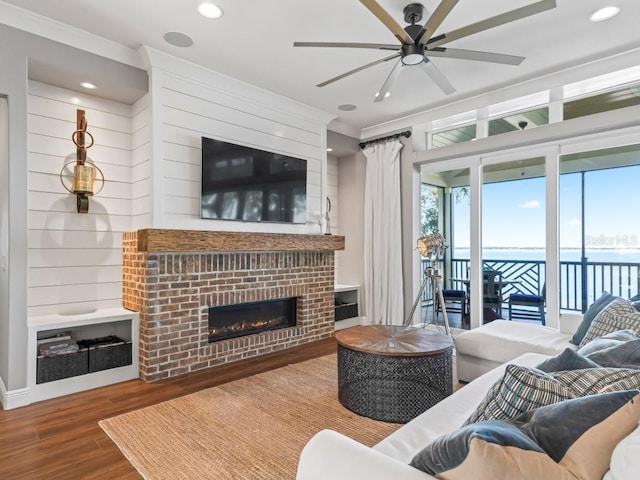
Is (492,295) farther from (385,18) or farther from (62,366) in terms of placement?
(62,366)

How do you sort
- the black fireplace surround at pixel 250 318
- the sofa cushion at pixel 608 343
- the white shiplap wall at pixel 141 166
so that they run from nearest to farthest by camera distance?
the sofa cushion at pixel 608 343 < the white shiplap wall at pixel 141 166 < the black fireplace surround at pixel 250 318

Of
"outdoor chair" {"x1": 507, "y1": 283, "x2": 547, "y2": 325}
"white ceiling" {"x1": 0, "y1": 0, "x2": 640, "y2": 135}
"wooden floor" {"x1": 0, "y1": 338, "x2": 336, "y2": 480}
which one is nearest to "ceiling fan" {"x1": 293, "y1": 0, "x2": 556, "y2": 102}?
"white ceiling" {"x1": 0, "y1": 0, "x2": 640, "y2": 135}

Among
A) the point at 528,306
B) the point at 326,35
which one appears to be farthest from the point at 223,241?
the point at 528,306

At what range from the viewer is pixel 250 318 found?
13.4 feet

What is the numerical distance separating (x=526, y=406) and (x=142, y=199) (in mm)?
3352

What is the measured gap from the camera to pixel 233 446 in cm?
211

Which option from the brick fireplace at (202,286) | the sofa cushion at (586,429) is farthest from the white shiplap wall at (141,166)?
the sofa cushion at (586,429)

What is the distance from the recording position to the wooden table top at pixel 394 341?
2.38m

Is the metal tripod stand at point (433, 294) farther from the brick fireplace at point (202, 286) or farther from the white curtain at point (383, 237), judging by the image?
the brick fireplace at point (202, 286)

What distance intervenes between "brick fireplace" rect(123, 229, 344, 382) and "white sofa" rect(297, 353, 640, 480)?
246 centimetres

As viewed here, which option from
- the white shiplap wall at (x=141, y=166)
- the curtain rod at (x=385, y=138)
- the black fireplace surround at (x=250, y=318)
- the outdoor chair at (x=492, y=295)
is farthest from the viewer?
the curtain rod at (x=385, y=138)

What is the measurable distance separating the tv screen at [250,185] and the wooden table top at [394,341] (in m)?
1.74

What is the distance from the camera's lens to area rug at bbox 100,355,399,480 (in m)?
1.92

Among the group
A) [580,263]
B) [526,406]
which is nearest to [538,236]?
[580,263]
